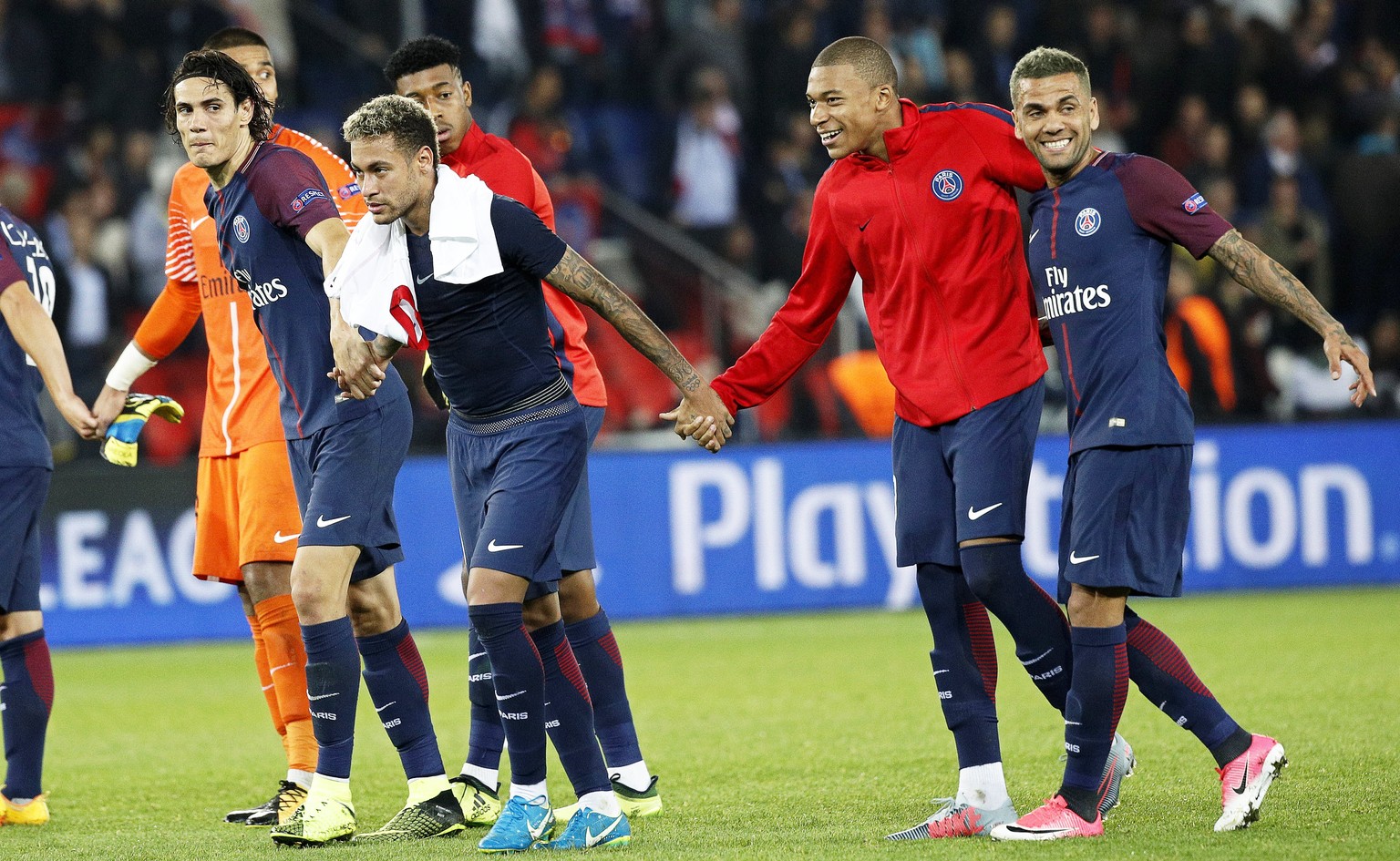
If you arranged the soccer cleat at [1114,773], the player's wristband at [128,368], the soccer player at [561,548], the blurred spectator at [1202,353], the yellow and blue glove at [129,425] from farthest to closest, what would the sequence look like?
the blurred spectator at [1202,353]
the player's wristband at [128,368]
the yellow and blue glove at [129,425]
the soccer player at [561,548]
the soccer cleat at [1114,773]

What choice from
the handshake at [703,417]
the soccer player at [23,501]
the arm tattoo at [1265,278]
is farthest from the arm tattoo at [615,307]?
the soccer player at [23,501]

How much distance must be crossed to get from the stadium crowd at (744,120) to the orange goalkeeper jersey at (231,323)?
6494 mm

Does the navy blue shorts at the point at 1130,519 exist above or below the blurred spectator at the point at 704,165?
below

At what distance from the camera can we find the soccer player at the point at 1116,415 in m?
4.97

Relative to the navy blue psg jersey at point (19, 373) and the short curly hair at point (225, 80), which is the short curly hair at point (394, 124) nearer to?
the short curly hair at point (225, 80)

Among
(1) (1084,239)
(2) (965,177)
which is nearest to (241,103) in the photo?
(2) (965,177)

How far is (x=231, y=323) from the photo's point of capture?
604 cm

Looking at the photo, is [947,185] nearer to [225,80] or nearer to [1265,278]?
[1265,278]

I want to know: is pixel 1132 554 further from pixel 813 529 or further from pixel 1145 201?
pixel 813 529

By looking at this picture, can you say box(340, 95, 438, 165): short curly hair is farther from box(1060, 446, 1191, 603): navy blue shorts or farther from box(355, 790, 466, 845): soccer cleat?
box(1060, 446, 1191, 603): navy blue shorts

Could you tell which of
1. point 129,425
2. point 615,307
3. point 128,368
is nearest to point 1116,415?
point 615,307

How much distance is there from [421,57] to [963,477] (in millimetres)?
2475

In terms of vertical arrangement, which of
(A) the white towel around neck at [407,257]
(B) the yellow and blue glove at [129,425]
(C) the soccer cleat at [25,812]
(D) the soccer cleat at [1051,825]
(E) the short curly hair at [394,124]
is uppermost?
(E) the short curly hair at [394,124]

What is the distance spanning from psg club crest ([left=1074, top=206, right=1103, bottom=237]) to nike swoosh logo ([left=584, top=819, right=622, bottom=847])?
88.5 inches
